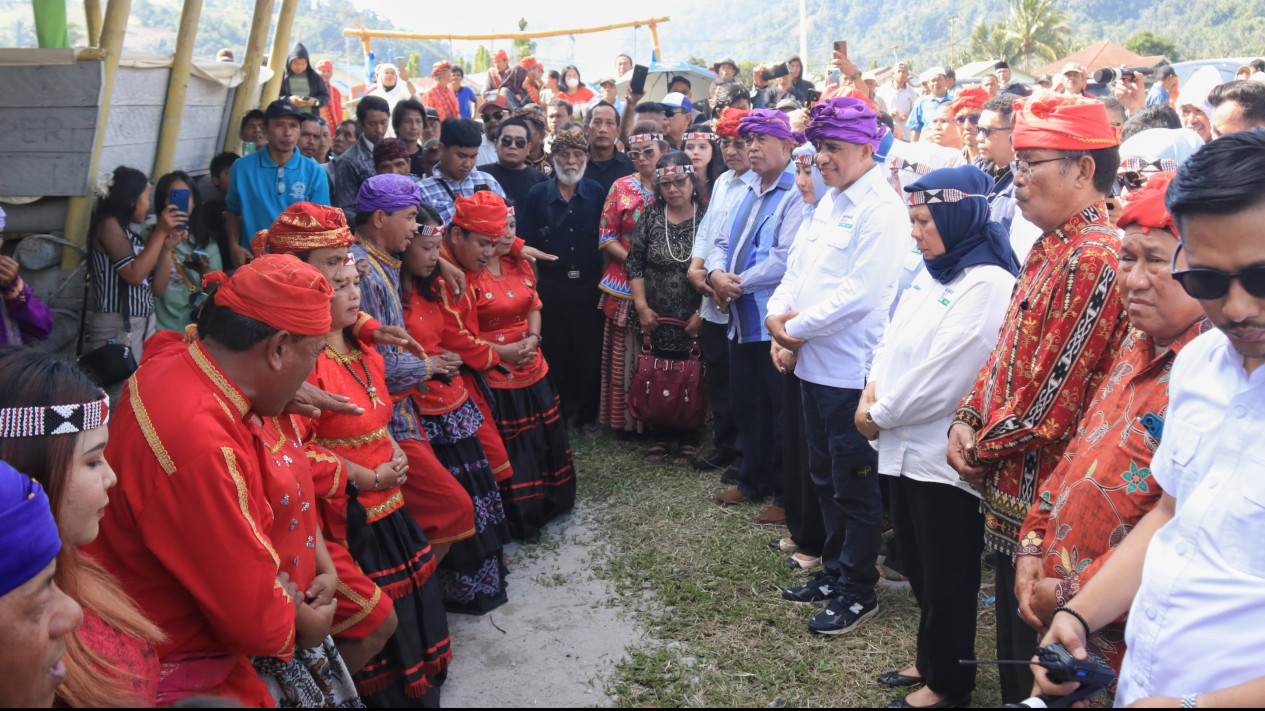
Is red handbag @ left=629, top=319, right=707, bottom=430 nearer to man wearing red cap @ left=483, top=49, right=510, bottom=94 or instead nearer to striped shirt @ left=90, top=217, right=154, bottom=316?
striped shirt @ left=90, top=217, right=154, bottom=316

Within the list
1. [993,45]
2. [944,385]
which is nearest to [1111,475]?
[944,385]

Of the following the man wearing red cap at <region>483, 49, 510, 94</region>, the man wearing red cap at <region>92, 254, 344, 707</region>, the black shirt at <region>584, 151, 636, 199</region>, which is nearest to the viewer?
the man wearing red cap at <region>92, 254, 344, 707</region>

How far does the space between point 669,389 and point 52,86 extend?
153 inches

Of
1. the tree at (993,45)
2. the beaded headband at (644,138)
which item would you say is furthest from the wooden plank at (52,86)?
the tree at (993,45)

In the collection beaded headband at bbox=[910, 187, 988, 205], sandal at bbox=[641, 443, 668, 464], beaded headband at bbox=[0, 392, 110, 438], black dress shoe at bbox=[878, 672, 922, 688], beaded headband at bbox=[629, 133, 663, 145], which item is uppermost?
beaded headband at bbox=[910, 187, 988, 205]

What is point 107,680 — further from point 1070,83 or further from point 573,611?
point 1070,83

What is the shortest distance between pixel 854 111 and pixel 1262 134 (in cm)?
A: 269

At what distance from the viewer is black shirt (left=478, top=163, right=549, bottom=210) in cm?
667

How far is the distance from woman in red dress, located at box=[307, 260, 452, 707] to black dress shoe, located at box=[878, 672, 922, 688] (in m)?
1.80

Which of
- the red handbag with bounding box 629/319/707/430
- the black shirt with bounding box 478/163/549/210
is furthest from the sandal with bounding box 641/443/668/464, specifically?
the black shirt with bounding box 478/163/549/210

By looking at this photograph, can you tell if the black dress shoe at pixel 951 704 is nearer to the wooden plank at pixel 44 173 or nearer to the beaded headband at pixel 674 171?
the beaded headband at pixel 674 171

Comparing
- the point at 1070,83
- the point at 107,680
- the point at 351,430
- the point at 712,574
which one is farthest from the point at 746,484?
the point at 1070,83

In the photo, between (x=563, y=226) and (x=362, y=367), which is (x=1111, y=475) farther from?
(x=563, y=226)

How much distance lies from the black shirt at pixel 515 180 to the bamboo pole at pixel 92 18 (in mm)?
2670
